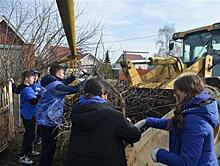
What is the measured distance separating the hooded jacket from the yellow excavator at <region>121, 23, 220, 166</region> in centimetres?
166

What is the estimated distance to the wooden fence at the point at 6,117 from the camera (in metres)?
6.58

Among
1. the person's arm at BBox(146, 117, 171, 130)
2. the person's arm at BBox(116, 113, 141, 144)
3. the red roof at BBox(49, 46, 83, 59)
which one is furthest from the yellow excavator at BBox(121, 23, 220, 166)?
the red roof at BBox(49, 46, 83, 59)

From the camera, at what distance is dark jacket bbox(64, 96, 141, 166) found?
2852 mm

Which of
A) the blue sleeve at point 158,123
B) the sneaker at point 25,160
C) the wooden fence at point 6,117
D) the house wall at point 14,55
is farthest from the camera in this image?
the house wall at point 14,55

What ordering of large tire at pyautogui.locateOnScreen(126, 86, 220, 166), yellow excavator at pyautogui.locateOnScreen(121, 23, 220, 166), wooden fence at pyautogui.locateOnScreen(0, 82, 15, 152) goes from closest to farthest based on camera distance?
large tire at pyautogui.locateOnScreen(126, 86, 220, 166) → yellow excavator at pyautogui.locateOnScreen(121, 23, 220, 166) → wooden fence at pyautogui.locateOnScreen(0, 82, 15, 152)

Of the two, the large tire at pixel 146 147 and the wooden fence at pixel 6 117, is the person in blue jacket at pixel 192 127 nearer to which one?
the large tire at pixel 146 147

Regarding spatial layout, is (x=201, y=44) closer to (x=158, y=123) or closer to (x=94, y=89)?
(x=158, y=123)

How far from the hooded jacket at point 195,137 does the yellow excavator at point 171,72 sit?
166 centimetres

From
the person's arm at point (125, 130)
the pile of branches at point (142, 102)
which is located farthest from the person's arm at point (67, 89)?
the person's arm at point (125, 130)

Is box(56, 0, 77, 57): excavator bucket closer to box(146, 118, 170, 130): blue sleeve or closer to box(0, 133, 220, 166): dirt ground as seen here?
box(146, 118, 170, 130): blue sleeve

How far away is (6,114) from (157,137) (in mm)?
3544

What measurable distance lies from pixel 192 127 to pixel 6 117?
5.17 m

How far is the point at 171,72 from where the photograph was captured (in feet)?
27.0

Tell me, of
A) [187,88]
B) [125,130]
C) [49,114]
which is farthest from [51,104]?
[187,88]
